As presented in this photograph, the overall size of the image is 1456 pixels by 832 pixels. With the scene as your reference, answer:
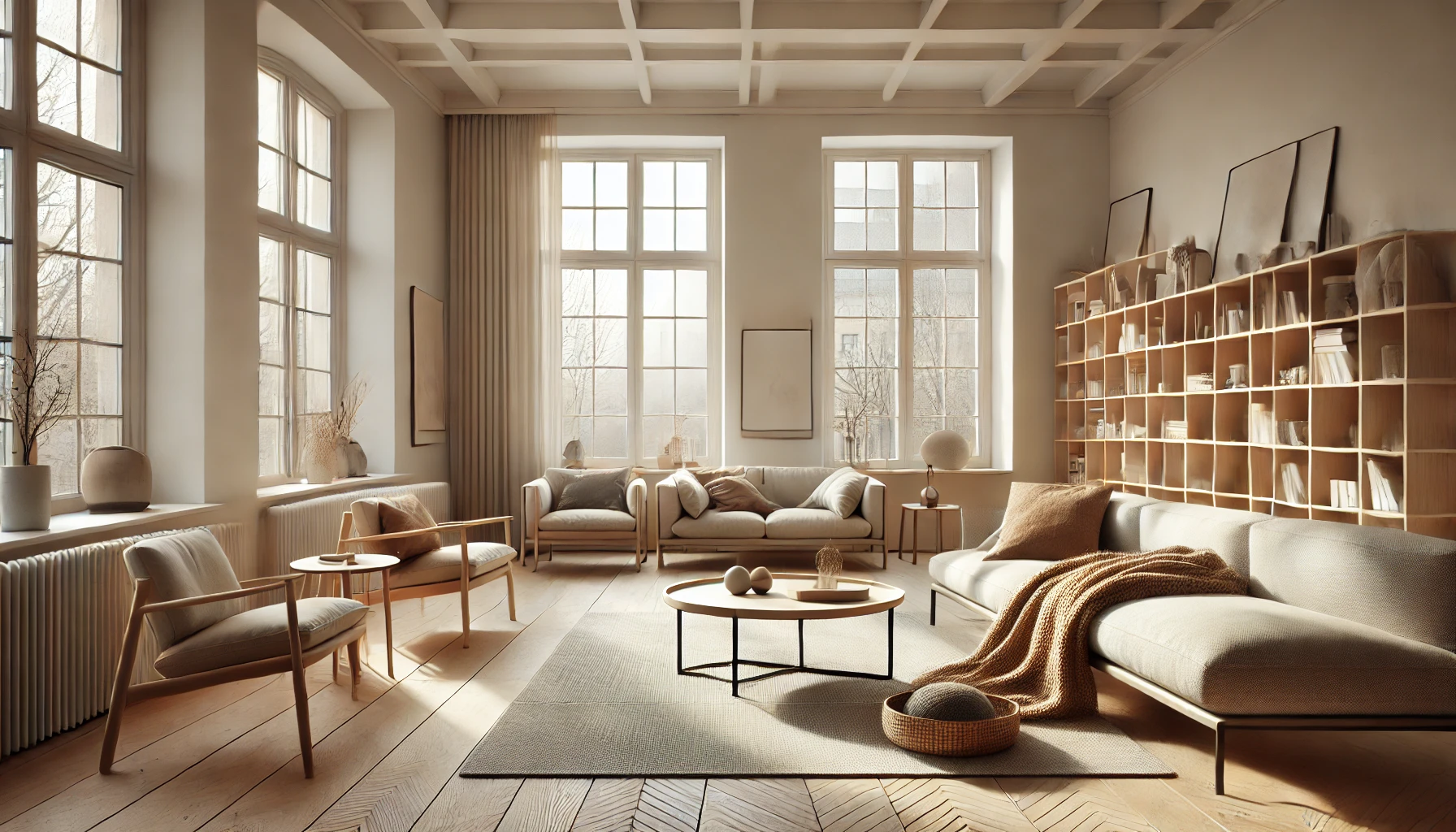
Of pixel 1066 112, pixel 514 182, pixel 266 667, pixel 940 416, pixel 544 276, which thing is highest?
pixel 1066 112

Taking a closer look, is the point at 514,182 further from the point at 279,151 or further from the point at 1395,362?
the point at 1395,362

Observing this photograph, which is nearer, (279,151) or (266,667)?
A: (266,667)

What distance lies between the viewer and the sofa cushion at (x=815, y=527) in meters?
6.79

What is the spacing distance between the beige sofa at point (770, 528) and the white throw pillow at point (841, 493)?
51 millimetres

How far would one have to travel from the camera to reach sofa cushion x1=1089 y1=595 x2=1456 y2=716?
2662mm

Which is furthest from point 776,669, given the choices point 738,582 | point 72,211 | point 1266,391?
point 72,211

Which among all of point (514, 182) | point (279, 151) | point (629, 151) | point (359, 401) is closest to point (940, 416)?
point (629, 151)

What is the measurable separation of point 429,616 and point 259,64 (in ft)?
11.7

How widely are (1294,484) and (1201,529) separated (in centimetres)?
187

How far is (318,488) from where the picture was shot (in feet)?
18.4

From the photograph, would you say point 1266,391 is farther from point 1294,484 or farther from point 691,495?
point 691,495

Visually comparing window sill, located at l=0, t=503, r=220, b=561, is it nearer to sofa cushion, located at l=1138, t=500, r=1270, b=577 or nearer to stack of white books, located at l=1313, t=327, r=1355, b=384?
sofa cushion, located at l=1138, t=500, r=1270, b=577

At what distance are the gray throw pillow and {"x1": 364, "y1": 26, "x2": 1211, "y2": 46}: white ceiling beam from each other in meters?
3.31

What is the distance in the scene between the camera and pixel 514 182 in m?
8.15
